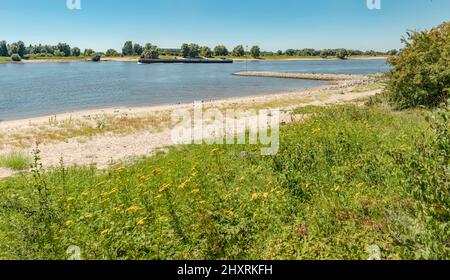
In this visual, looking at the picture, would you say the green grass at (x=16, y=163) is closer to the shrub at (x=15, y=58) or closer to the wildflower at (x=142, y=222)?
the wildflower at (x=142, y=222)

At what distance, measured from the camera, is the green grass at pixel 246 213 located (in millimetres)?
5586

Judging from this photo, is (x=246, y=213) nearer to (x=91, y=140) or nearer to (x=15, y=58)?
(x=91, y=140)

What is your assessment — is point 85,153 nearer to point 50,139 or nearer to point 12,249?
point 50,139

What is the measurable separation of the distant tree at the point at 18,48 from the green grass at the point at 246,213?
8671 inches

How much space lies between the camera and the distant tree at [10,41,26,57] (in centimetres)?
19012

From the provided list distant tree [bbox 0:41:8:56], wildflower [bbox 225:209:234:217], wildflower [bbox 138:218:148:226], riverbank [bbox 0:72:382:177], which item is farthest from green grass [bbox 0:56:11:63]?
wildflower [bbox 225:209:234:217]

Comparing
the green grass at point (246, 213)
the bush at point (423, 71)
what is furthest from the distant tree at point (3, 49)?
the bush at point (423, 71)

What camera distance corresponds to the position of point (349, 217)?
662 centimetres

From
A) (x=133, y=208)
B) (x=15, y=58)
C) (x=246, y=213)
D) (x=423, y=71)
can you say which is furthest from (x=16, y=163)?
(x=15, y=58)
